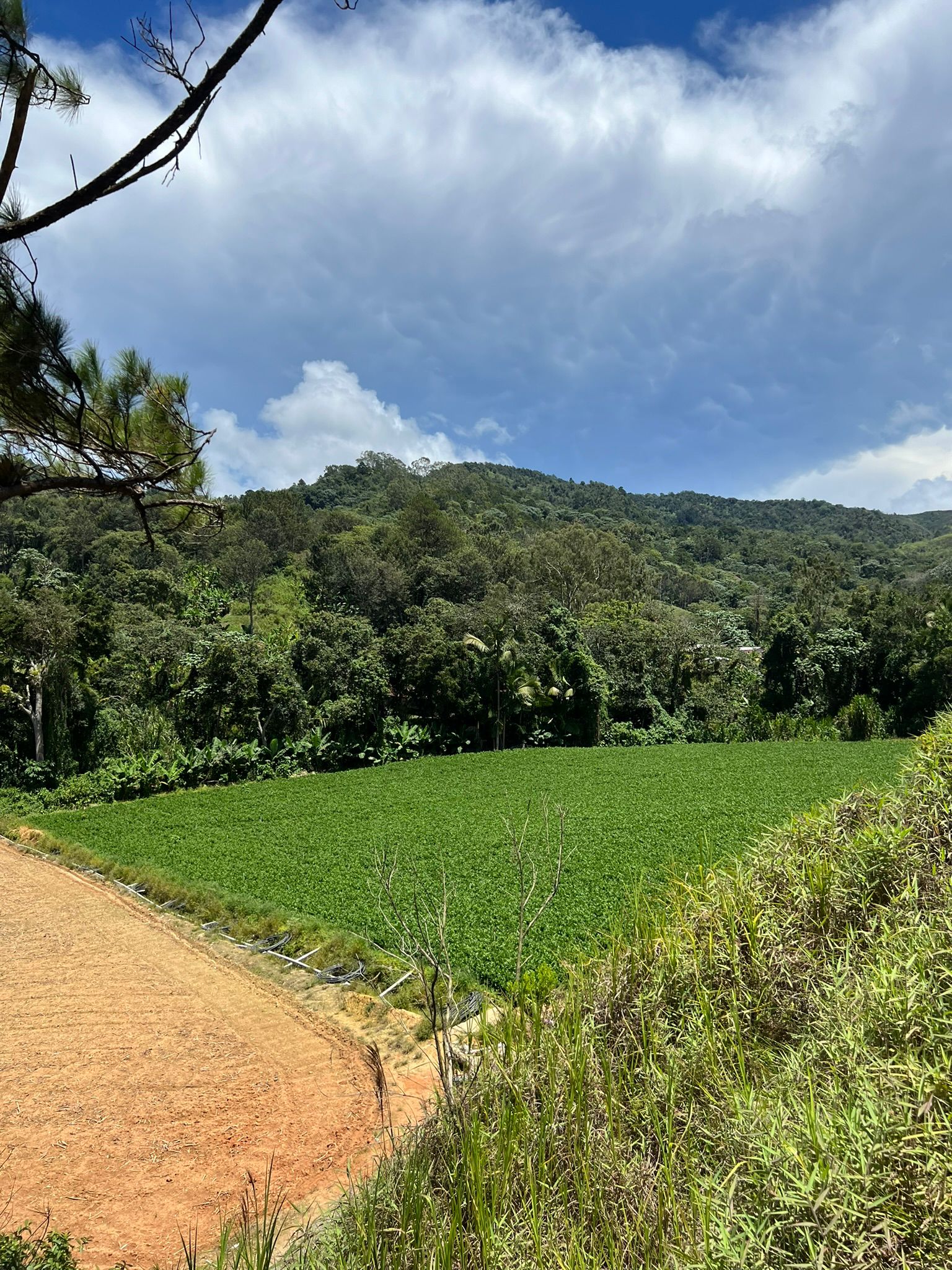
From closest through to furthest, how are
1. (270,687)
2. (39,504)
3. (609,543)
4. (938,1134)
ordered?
(938,1134), (270,687), (609,543), (39,504)

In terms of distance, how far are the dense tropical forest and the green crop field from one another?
1856 millimetres

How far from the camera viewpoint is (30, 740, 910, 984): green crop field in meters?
6.77

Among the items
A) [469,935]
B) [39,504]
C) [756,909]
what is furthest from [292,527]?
[756,909]

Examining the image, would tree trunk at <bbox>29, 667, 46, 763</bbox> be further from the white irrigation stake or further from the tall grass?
the tall grass

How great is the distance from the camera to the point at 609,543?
3016cm

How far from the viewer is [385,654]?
1759 centimetres

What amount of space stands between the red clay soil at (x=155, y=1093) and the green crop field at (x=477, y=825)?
54.9 inches

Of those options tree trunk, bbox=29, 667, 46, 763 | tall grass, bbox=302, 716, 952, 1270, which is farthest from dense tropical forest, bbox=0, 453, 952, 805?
tall grass, bbox=302, 716, 952, 1270

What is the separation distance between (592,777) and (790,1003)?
11301mm

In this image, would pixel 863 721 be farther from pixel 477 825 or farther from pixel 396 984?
pixel 396 984

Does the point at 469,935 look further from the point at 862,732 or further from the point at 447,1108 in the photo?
the point at 862,732

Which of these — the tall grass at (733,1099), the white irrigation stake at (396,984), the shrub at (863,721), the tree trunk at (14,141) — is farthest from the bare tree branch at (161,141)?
the shrub at (863,721)

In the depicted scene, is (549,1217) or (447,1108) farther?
(447,1108)

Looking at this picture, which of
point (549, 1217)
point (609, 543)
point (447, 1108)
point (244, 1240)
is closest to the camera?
point (244, 1240)
